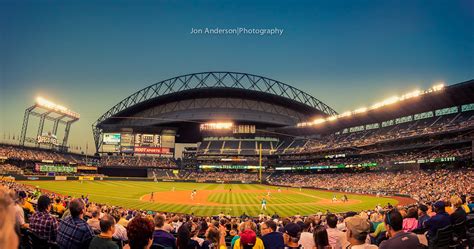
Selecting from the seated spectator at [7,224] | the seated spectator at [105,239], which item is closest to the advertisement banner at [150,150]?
the seated spectator at [105,239]

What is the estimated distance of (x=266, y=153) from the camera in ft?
384

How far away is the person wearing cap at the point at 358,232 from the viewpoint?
456cm

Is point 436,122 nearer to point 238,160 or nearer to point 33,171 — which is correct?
point 238,160

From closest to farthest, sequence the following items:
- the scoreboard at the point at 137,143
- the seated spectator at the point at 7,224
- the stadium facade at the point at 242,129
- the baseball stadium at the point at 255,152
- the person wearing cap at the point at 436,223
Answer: the seated spectator at the point at 7,224, the person wearing cap at the point at 436,223, the baseball stadium at the point at 255,152, the stadium facade at the point at 242,129, the scoreboard at the point at 137,143

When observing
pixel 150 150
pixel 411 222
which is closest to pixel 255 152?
pixel 150 150

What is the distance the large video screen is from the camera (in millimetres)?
122625

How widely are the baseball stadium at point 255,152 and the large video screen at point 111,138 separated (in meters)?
0.45

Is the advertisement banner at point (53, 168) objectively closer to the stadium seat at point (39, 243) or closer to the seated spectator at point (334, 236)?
the stadium seat at point (39, 243)

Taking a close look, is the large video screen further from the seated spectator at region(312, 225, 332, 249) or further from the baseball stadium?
the seated spectator at region(312, 225, 332, 249)

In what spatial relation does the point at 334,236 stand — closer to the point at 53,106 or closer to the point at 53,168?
the point at 53,168

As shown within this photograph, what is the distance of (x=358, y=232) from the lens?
4609 mm

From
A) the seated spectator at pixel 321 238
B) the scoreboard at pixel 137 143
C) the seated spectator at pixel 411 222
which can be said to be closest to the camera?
the seated spectator at pixel 321 238

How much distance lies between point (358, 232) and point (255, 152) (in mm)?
114676

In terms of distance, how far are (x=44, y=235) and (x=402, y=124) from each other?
85.0 meters
